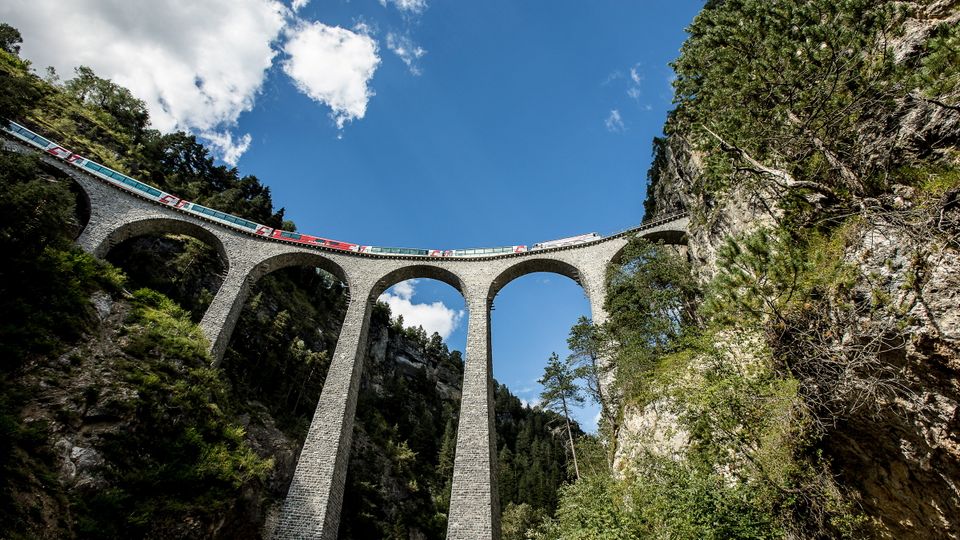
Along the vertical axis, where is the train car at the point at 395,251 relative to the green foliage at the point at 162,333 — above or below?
above

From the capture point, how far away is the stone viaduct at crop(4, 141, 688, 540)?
1689 cm

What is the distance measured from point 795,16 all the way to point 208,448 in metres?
20.0

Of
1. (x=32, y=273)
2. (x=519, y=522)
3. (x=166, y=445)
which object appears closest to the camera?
(x=166, y=445)

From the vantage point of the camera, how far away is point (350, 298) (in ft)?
78.9

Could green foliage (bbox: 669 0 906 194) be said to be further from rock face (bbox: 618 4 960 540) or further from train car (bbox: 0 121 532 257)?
train car (bbox: 0 121 532 257)

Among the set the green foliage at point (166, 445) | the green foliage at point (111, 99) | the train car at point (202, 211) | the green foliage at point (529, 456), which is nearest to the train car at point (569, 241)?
the train car at point (202, 211)

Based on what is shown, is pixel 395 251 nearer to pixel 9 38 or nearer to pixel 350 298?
pixel 350 298

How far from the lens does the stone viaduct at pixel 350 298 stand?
16891mm

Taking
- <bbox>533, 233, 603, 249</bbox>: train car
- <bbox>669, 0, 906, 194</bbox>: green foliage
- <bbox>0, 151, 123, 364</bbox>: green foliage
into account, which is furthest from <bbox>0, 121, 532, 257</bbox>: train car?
<bbox>669, 0, 906, 194</bbox>: green foliage

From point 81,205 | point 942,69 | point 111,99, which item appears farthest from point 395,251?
point 111,99

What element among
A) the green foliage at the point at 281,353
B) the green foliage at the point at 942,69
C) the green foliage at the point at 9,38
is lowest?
the green foliage at the point at 942,69

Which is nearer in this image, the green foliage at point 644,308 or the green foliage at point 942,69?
the green foliage at point 942,69

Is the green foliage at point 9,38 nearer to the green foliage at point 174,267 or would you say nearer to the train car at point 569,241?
the green foliage at point 174,267

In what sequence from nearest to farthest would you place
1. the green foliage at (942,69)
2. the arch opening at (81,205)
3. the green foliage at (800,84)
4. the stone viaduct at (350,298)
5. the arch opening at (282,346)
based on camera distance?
1. the green foliage at (942,69)
2. the green foliage at (800,84)
3. the stone viaduct at (350,298)
4. the arch opening at (81,205)
5. the arch opening at (282,346)
